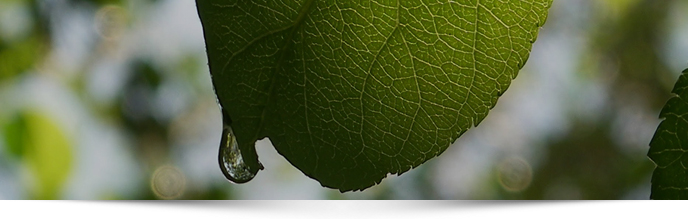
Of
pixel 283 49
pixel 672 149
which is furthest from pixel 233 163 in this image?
pixel 672 149

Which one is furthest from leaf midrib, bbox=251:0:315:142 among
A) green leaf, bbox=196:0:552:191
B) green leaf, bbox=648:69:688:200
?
green leaf, bbox=648:69:688:200

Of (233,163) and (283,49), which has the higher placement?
(283,49)

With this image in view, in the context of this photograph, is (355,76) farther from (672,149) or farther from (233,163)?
(672,149)

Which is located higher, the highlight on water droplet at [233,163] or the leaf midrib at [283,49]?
the leaf midrib at [283,49]

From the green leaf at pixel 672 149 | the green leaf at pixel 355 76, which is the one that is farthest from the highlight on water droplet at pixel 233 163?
the green leaf at pixel 672 149

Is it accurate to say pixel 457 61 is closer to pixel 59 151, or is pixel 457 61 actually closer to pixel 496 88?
pixel 496 88

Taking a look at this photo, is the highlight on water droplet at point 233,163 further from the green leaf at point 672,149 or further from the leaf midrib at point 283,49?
the green leaf at point 672,149
